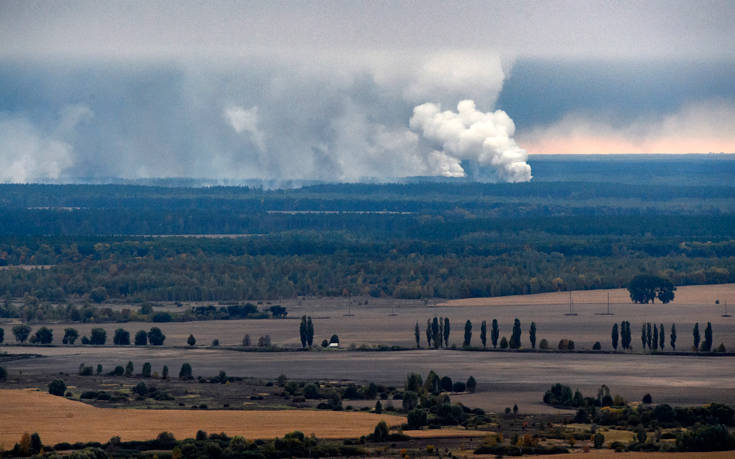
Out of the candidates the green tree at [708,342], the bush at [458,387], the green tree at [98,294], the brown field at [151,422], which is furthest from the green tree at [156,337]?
the green tree at [98,294]

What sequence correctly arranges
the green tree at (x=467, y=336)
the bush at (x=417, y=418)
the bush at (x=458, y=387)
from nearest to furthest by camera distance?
the bush at (x=417, y=418) < the bush at (x=458, y=387) < the green tree at (x=467, y=336)

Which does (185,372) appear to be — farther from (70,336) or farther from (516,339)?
(70,336)

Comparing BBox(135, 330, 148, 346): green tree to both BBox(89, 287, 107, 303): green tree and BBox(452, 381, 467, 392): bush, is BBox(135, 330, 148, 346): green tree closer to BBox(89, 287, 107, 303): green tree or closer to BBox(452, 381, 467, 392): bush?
BBox(452, 381, 467, 392): bush

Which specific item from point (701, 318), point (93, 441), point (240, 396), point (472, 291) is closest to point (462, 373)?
point (240, 396)

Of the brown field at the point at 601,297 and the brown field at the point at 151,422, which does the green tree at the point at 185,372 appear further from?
the brown field at the point at 601,297

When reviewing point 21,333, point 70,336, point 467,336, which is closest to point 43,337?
point 70,336
